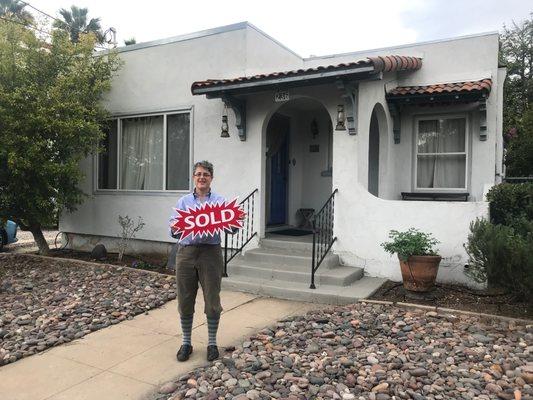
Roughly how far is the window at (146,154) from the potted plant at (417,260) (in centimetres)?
427

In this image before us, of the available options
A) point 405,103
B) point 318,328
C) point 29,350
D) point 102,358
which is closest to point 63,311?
point 29,350

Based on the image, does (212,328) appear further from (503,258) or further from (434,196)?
(434,196)

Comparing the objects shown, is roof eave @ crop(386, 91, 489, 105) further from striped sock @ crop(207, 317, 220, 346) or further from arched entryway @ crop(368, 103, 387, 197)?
striped sock @ crop(207, 317, 220, 346)

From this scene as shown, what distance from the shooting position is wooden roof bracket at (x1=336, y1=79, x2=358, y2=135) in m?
6.49

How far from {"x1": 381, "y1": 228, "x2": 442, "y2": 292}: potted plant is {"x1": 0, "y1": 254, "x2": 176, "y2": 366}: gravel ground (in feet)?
10.00

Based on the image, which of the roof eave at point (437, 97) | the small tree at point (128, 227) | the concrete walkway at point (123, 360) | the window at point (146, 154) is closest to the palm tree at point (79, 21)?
the window at point (146, 154)

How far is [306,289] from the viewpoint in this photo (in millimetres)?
5957

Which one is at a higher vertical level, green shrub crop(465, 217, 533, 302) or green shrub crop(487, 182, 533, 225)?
green shrub crop(487, 182, 533, 225)

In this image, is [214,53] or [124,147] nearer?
[214,53]

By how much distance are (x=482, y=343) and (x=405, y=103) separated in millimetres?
4696

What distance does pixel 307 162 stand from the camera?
9.20 meters

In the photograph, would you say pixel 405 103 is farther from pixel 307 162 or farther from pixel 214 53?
pixel 214 53

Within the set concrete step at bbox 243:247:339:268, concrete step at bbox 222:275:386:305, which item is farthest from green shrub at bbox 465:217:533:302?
concrete step at bbox 243:247:339:268

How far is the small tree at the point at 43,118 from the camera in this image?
7.54 meters
